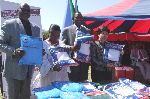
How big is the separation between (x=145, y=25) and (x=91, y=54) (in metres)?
4.25

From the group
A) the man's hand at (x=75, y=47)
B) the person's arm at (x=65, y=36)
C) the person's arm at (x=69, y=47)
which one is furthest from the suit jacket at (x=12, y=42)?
the person's arm at (x=65, y=36)

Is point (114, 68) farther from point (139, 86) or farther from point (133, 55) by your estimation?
point (133, 55)

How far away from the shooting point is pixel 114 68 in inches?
272

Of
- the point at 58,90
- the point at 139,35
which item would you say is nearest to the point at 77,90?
the point at 58,90

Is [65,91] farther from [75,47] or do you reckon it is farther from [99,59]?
[99,59]

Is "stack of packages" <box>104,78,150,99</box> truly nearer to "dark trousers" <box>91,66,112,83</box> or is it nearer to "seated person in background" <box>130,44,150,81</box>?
"dark trousers" <box>91,66,112,83</box>

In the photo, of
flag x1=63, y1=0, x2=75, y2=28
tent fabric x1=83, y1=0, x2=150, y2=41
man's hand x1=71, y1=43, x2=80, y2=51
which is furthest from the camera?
flag x1=63, y1=0, x2=75, y2=28

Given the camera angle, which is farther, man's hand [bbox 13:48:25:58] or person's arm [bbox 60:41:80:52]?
person's arm [bbox 60:41:80:52]

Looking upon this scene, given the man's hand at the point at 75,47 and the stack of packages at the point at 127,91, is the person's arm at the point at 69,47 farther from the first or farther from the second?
the stack of packages at the point at 127,91

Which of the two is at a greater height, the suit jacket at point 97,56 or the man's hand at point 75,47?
the man's hand at point 75,47

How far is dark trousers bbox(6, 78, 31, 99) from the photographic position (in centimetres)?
521

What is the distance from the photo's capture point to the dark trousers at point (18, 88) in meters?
5.21

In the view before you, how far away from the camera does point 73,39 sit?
6496 mm

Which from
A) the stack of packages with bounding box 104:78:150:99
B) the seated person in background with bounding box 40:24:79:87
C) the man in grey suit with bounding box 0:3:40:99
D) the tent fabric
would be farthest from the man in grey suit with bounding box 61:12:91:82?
the tent fabric
